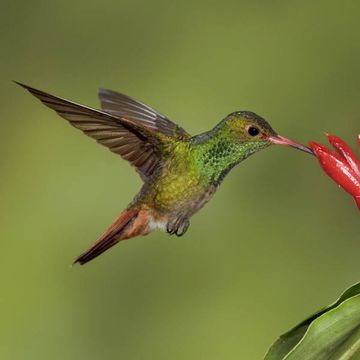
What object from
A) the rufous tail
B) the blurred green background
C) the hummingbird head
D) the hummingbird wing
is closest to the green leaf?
the hummingbird head

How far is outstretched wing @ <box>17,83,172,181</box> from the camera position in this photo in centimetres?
145

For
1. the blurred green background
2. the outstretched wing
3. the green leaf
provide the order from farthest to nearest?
the blurred green background, the outstretched wing, the green leaf

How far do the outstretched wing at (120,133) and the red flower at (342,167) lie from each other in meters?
0.36

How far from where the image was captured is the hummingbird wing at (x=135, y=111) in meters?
1.81

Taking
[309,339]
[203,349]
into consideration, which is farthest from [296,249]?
[309,339]

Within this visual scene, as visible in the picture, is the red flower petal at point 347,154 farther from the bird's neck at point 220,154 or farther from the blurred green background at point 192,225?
the blurred green background at point 192,225

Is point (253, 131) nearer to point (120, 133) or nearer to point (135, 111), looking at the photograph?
point (120, 133)

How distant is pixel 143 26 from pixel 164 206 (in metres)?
2.21

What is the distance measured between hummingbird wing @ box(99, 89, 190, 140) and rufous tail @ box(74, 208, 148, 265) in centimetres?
21

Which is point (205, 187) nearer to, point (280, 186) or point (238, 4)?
point (280, 186)

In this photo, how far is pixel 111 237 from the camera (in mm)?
1585

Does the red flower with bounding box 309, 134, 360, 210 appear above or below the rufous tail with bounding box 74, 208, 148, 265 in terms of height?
below

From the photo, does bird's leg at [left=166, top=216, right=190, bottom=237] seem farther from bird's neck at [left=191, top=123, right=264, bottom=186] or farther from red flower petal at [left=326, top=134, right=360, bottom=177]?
red flower petal at [left=326, top=134, right=360, bottom=177]

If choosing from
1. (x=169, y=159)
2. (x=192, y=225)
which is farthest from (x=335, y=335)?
(x=192, y=225)
